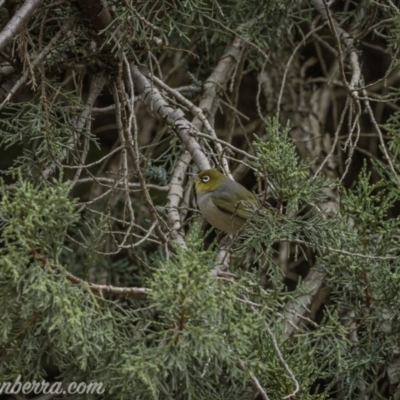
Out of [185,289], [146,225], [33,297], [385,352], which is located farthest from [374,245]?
[146,225]

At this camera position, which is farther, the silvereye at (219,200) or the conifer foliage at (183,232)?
the silvereye at (219,200)

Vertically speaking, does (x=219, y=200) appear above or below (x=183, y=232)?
below

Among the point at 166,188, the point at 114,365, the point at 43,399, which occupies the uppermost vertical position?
the point at 114,365

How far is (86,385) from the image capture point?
7.86 ft

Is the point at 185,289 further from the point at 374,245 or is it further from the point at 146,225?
the point at 146,225

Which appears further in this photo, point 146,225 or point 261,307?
point 146,225

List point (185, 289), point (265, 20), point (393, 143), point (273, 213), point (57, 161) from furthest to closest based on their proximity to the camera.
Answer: point (265, 20) < point (393, 143) < point (57, 161) < point (273, 213) < point (185, 289)

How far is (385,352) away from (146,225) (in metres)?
2.01

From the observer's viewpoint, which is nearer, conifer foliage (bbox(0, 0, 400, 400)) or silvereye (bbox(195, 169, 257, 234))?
conifer foliage (bbox(0, 0, 400, 400))

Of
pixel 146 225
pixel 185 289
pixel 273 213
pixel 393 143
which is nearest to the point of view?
pixel 185 289

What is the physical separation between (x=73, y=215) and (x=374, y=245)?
1.31 m

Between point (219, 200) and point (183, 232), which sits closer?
point (183, 232)

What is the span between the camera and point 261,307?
2.38 m

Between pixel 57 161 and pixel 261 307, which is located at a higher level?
pixel 57 161
